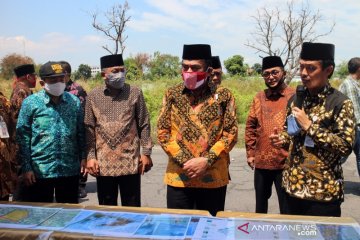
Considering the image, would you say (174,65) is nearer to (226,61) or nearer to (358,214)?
(226,61)

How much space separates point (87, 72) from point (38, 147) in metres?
38.9

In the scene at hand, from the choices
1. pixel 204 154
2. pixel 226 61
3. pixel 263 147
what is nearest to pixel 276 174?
pixel 263 147

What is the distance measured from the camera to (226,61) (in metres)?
36.6

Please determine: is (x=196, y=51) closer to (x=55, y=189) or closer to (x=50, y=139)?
(x=50, y=139)

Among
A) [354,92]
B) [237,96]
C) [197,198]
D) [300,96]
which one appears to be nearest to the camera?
[300,96]

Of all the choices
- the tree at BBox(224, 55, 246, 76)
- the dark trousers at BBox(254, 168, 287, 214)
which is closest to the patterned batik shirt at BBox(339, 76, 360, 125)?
the dark trousers at BBox(254, 168, 287, 214)

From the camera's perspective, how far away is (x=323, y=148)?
2.43m

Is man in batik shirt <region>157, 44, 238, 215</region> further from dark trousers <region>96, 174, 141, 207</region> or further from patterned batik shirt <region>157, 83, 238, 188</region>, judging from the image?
dark trousers <region>96, 174, 141, 207</region>

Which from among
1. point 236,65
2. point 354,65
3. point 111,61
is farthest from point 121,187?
point 236,65

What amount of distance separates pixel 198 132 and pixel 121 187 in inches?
40.8

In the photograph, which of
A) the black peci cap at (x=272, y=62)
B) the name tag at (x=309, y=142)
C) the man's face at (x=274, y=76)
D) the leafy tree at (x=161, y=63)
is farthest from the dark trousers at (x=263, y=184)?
the leafy tree at (x=161, y=63)

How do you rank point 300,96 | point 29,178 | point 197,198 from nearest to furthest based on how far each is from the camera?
1. point 300,96
2. point 197,198
3. point 29,178

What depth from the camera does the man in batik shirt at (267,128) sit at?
147 inches

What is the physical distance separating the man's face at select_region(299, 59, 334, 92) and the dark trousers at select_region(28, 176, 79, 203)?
2042 mm
